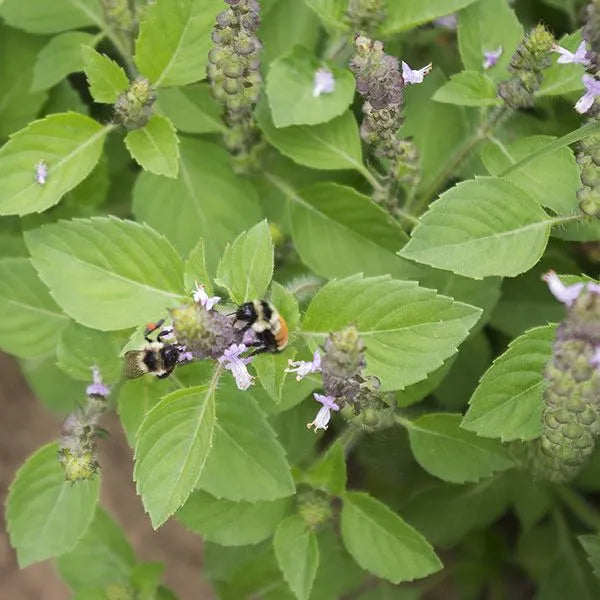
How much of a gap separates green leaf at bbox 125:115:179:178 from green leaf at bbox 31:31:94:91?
355mm

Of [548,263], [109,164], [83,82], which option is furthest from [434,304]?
[83,82]

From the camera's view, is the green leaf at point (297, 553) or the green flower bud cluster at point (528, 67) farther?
the green leaf at point (297, 553)

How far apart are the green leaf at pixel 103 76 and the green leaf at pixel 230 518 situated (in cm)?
88

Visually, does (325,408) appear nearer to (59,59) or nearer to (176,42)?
(176,42)

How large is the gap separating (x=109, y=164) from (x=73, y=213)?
0.67ft

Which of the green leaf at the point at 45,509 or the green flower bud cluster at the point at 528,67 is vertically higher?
the green flower bud cluster at the point at 528,67

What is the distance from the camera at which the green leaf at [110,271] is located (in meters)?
1.64

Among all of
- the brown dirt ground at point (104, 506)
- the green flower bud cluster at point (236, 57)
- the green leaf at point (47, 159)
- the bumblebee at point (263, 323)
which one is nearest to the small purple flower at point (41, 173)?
Answer: the green leaf at point (47, 159)

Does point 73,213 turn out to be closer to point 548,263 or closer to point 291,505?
point 291,505

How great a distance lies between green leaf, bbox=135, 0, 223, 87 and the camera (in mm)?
1736

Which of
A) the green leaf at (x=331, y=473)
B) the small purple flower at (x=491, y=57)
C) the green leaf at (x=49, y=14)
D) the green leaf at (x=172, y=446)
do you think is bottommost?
the green leaf at (x=331, y=473)

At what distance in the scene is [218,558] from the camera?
2.41m

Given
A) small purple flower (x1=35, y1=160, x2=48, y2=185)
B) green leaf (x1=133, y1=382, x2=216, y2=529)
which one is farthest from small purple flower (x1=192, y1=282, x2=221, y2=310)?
small purple flower (x1=35, y1=160, x2=48, y2=185)

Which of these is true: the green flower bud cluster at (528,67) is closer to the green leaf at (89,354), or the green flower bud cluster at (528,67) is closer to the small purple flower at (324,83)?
the small purple flower at (324,83)
